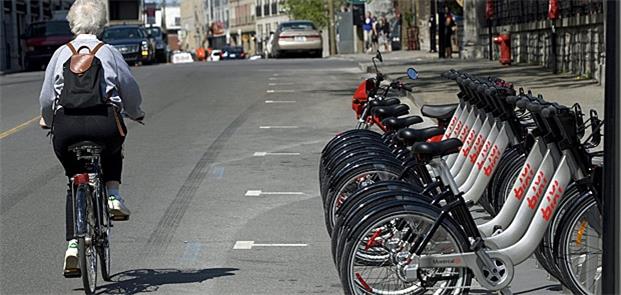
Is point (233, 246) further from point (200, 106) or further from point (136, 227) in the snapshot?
point (200, 106)

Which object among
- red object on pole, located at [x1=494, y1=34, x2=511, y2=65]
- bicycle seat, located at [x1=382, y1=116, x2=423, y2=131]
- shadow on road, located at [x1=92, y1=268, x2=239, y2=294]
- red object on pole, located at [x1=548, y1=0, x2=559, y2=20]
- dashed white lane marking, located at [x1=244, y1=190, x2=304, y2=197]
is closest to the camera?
shadow on road, located at [x1=92, y1=268, x2=239, y2=294]

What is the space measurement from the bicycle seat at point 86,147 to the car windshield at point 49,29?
37839mm

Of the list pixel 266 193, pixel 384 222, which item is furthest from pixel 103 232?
pixel 266 193

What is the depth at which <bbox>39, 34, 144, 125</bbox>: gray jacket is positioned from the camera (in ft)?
22.5

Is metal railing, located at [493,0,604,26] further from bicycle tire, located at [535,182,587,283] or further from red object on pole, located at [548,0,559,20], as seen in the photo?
bicycle tire, located at [535,182,587,283]

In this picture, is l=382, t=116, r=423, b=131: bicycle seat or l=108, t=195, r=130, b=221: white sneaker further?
l=382, t=116, r=423, b=131: bicycle seat

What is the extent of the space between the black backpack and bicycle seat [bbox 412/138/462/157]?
1.91 metres

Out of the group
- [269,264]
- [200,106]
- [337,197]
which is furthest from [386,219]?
[200,106]

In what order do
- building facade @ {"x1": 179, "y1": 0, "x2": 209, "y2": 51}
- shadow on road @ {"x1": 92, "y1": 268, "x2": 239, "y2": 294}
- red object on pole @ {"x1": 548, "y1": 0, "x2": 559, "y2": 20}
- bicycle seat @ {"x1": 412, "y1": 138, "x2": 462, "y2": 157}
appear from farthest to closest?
1. building facade @ {"x1": 179, "y1": 0, "x2": 209, "y2": 51}
2. red object on pole @ {"x1": 548, "y1": 0, "x2": 559, "y2": 20}
3. shadow on road @ {"x1": 92, "y1": 268, "x2": 239, "y2": 294}
4. bicycle seat @ {"x1": 412, "y1": 138, "x2": 462, "y2": 157}

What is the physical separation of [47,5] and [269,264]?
66985 millimetres

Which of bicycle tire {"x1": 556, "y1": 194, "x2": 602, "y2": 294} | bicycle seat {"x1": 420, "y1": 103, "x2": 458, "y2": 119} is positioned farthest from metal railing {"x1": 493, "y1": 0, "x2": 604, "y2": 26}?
bicycle tire {"x1": 556, "y1": 194, "x2": 602, "y2": 294}

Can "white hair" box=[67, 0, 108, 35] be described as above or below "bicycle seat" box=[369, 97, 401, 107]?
above

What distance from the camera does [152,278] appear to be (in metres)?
7.68

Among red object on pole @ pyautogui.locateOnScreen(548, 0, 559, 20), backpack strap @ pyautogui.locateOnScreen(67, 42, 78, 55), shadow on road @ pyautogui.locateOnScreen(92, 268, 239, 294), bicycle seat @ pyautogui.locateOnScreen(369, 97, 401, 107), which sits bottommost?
shadow on road @ pyautogui.locateOnScreen(92, 268, 239, 294)
